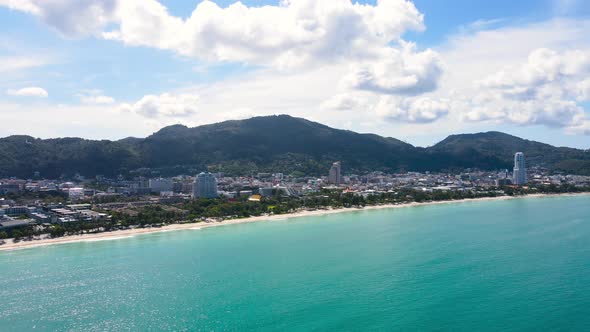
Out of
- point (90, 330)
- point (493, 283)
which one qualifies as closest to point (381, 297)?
point (493, 283)

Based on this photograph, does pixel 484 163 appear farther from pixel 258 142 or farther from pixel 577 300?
pixel 577 300

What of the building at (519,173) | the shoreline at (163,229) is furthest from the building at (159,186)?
the building at (519,173)

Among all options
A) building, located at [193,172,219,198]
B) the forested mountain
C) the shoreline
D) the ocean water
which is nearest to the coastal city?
building, located at [193,172,219,198]

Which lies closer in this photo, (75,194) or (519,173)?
(75,194)

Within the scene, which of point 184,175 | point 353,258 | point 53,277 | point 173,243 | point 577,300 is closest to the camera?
point 577,300

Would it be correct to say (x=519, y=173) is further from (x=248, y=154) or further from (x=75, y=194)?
(x=75, y=194)

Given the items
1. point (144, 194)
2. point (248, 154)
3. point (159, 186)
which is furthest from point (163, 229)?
point (248, 154)

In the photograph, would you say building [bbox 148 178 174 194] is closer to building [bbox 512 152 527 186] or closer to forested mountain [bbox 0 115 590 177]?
forested mountain [bbox 0 115 590 177]
